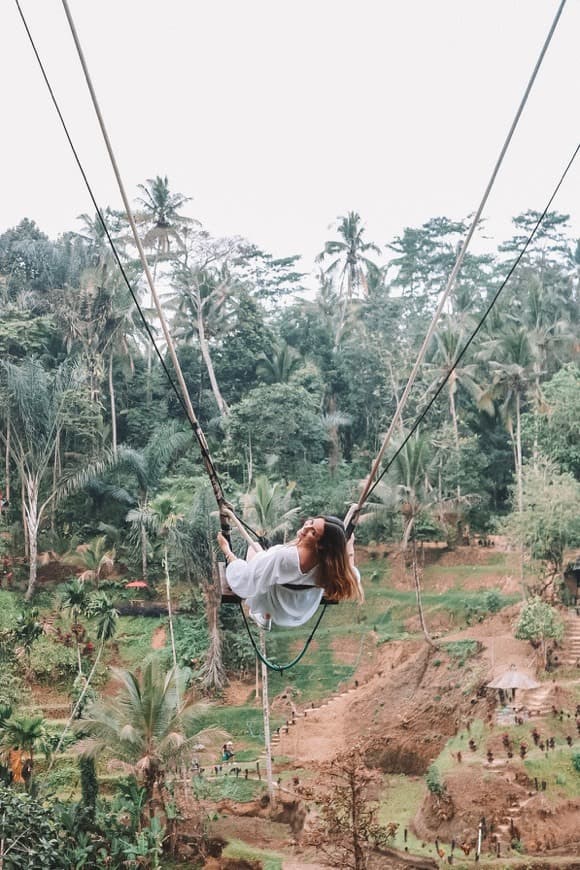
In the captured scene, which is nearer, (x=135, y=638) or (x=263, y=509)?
(x=263, y=509)

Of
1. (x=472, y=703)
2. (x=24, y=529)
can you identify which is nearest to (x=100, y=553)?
(x=24, y=529)

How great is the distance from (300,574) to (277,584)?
0.34 feet

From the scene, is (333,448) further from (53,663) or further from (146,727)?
(146,727)

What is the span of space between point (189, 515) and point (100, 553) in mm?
2269

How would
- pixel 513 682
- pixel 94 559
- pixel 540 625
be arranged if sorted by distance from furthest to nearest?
pixel 94 559
pixel 540 625
pixel 513 682

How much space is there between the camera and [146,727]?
11.5m

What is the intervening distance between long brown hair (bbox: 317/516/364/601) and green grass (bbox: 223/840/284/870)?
9.69 meters

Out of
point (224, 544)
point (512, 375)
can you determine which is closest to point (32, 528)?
point (512, 375)

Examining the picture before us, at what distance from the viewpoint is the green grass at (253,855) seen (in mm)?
11562

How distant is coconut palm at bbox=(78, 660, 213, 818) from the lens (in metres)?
11.4

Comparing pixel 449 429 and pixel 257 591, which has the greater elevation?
pixel 449 429

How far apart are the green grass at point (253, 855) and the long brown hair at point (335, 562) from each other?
9687 mm

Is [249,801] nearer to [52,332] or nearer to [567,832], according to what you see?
[567,832]

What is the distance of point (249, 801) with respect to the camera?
13.1 m
